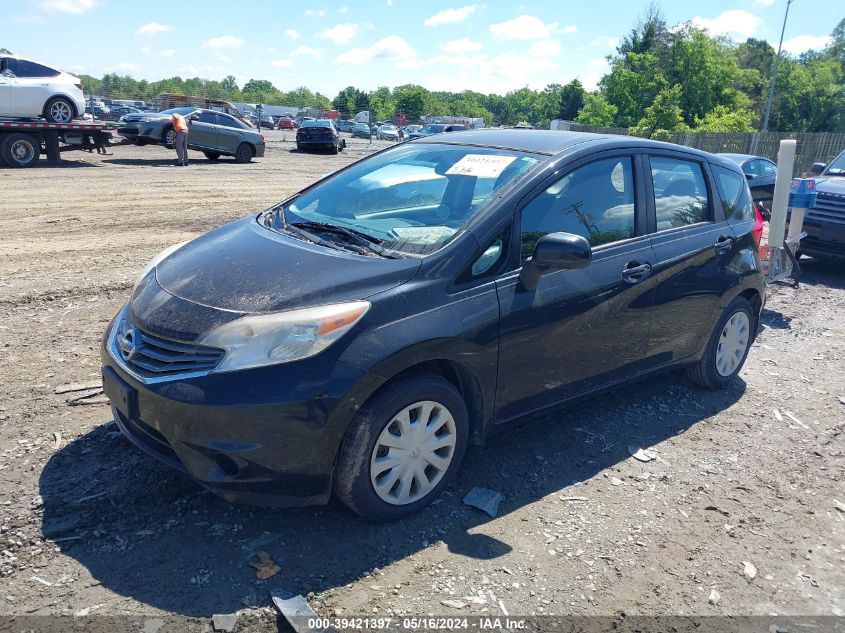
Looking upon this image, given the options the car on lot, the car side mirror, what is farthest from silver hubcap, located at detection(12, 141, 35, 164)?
the car side mirror

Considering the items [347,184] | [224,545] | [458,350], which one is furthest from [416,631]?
[347,184]

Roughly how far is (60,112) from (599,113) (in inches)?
1692

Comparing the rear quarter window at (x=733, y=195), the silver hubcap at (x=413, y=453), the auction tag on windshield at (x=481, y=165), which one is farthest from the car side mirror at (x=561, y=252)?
the rear quarter window at (x=733, y=195)

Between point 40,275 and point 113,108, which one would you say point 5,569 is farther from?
point 113,108

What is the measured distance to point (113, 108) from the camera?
164ft

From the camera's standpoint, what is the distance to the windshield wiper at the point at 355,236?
349 centimetres

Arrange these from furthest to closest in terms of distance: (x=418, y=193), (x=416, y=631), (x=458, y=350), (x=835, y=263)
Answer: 1. (x=835, y=263)
2. (x=418, y=193)
3. (x=458, y=350)
4. (x=416, y=631)

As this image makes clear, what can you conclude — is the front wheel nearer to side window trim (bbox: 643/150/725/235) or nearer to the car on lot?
the car on lot

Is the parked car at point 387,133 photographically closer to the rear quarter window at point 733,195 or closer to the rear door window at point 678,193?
the rear quarter window at point 733,195

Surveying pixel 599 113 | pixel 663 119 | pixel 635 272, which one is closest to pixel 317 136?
pixel 663 119

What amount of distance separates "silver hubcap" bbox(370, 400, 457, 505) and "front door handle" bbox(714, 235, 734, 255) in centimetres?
261

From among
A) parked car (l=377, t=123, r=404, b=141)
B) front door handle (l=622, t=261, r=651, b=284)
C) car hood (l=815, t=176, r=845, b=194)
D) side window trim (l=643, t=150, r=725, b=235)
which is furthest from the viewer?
parked car (l=377, t=123, r=404, b=141)

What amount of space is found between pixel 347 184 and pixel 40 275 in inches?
178

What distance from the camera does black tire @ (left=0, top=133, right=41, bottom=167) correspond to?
1717cm
